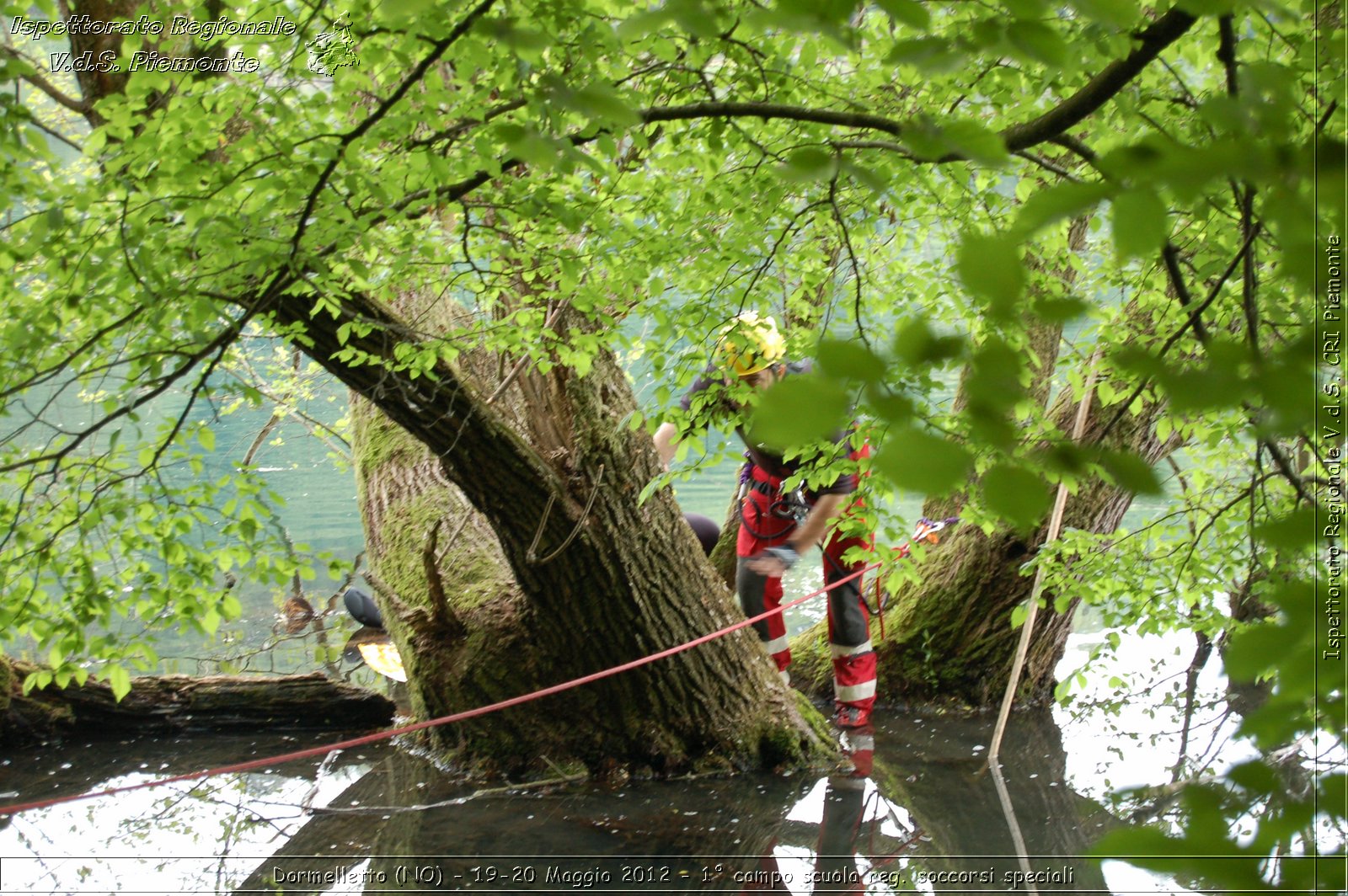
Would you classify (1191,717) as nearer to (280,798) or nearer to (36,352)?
(280,798)

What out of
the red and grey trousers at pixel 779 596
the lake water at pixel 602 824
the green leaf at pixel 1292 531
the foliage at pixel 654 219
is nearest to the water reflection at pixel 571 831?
the lake water at pixel 602 824

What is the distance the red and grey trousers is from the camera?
198 inches

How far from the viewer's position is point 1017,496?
68cm

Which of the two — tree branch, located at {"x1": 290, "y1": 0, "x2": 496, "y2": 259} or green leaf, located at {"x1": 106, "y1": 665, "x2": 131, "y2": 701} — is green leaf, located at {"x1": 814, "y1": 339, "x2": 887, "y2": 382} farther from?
green leaf, located at {"x1": 106, "y1": 665, "x2": 131, "y2": 701}

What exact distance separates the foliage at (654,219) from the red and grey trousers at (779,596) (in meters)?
1.49

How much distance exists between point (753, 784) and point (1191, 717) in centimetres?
253

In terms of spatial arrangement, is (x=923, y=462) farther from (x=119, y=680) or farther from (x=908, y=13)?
(x=119, y=680)

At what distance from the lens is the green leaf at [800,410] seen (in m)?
0.64

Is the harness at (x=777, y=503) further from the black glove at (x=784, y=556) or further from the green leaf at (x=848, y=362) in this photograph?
the green leaf at (x=848, y=362)

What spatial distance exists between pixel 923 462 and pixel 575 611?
Result: 3773 millimetres

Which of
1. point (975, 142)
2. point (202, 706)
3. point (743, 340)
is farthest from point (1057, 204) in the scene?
point (202, 706)

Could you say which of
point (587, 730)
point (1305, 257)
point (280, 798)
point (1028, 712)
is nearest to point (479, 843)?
point (587, 730)

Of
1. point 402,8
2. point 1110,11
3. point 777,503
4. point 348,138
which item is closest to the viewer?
point 1110,11

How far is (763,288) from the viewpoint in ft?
10.7
